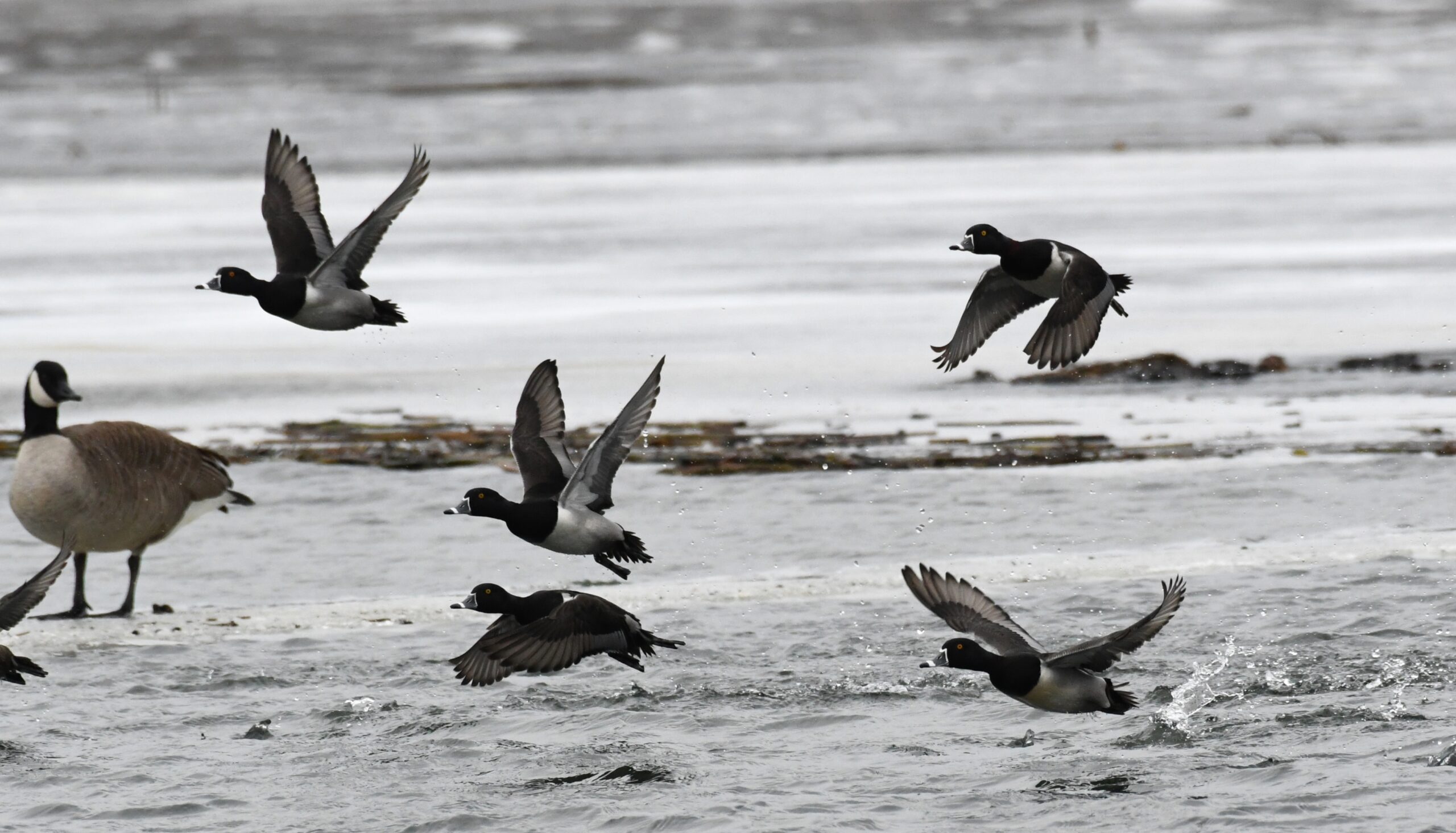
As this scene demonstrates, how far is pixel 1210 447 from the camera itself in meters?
12.3

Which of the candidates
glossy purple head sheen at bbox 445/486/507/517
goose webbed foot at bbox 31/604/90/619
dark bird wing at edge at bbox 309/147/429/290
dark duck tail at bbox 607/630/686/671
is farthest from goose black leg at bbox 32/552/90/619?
dark duck tail at bbox 607/630/686/671

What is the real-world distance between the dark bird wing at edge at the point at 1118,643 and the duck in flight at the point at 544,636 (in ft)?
4.82

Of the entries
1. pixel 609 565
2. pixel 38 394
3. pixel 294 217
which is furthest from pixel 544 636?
pixel 38 394

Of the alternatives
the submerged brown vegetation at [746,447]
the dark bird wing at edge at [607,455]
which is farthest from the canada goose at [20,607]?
the submerged brown vegetation at [746,447]

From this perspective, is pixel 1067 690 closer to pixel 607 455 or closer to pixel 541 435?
pixel 607 455

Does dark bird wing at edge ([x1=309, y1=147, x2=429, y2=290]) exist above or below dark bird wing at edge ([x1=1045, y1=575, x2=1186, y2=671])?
above

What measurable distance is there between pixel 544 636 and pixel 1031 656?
175 cm

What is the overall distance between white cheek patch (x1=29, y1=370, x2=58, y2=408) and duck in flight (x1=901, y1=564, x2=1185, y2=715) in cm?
A: 443

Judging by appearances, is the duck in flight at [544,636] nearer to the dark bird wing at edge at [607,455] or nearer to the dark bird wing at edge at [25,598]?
the dark bird wing at edge at [607,455]

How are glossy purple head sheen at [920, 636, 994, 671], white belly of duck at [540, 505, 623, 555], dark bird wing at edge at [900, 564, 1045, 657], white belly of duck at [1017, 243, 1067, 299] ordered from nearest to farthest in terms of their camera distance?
glossy purple head sheen at [920, 636, 994, 671] → dark bird wing at edge at [900, 564, 1045, 657] → white belly of duck at [540, 505, 623, 555] → white belly of duck at [1017, 243, 1067, 299]

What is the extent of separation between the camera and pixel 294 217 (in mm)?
9086

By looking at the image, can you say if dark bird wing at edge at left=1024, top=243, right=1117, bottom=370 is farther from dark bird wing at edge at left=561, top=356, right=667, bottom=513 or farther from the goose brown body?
the goose brown body

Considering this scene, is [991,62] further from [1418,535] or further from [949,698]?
[949,698]

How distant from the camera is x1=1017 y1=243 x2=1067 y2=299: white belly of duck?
8.50 metres
